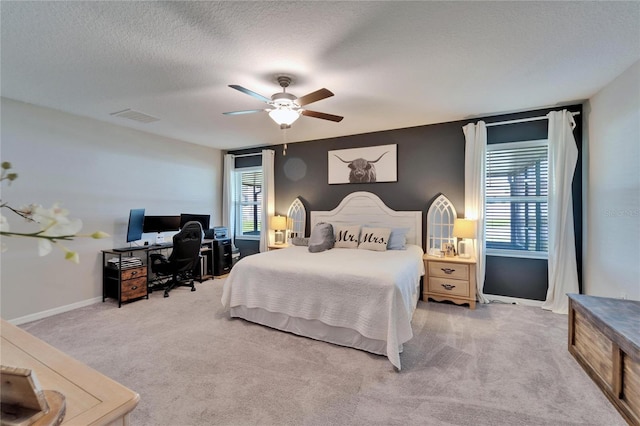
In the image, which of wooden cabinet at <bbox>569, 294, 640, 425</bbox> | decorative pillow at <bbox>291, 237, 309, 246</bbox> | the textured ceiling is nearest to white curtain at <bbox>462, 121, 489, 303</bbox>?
the textured ceiling

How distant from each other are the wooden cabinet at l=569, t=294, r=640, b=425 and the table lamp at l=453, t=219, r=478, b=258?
53.2 inches

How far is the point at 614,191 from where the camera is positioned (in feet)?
9.30

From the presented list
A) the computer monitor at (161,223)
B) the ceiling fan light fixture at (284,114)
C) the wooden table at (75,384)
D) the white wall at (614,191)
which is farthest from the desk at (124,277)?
the white wall at (614,191)

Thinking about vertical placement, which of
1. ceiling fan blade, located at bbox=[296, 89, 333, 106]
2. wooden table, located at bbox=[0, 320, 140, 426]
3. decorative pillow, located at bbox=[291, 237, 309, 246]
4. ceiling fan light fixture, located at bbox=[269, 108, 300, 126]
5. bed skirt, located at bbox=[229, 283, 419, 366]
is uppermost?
ceiling fan blade, located at bbox=[296, 89, 333, 106]

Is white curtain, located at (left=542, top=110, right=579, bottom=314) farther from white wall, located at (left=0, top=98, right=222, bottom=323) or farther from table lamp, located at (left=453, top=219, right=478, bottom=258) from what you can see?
white wall, located at (left=0, top=98, right=222, bottom=323)

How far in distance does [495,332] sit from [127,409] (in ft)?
10.8

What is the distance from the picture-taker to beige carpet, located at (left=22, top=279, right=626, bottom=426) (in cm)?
184

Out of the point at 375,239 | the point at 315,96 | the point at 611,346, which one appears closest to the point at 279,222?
the point at 375,239

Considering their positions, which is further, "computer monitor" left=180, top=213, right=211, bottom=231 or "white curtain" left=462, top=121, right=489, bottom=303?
"computer monitor" left=180, top=213, right=211, bottom=231

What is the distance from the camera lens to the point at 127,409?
2.66 feet

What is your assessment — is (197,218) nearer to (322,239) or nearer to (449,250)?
(322,239)

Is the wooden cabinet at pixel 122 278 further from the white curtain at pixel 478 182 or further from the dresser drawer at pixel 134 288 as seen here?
the white curtain at pixel 478 182

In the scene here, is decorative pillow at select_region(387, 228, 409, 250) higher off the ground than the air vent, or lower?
lower

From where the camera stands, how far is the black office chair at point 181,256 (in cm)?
429
